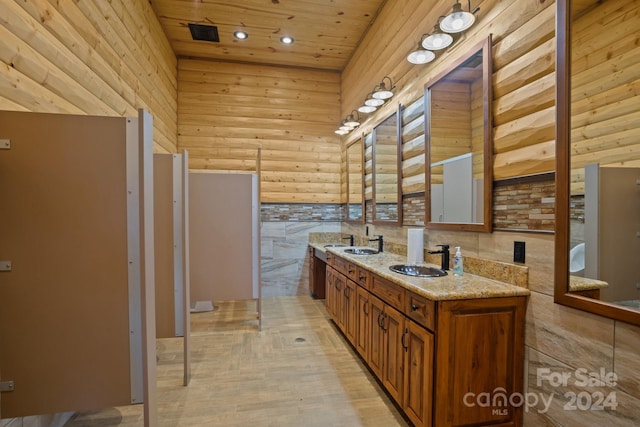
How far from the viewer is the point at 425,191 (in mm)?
2584

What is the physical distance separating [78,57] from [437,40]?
2.43 metres

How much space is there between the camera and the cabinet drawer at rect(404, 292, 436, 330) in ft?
5.24

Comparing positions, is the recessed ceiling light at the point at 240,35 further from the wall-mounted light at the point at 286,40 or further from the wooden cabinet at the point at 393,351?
the wooden cabinet at the point at 393,351

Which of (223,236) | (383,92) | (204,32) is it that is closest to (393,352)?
(223,236)

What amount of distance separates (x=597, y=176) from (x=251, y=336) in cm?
317

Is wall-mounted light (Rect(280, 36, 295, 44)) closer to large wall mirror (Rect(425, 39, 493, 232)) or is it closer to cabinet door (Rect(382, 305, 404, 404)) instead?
large wall mirror (Rect(425, 39, 493, 232))

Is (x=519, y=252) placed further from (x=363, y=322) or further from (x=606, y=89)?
(x=363, y=322)

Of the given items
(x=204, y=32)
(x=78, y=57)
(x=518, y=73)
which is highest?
(x=204, y=32)

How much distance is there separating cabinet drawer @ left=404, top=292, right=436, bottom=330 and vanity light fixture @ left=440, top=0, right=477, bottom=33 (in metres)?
1.75

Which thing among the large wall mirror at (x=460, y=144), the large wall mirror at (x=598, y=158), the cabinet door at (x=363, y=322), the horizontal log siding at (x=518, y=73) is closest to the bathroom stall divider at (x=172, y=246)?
the cabinet door at (x=363, y=322)

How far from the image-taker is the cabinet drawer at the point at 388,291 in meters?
1.91

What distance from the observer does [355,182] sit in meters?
4.44

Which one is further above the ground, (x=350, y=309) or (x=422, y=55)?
(x=422, y=55)

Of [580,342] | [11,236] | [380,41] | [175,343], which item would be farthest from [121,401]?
[380,41]
